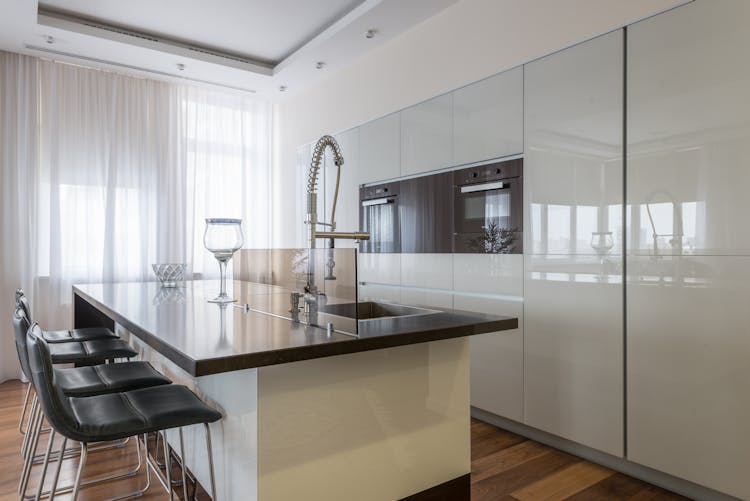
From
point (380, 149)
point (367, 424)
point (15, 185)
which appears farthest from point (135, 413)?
point (15, 185)

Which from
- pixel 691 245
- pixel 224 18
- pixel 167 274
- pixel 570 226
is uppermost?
pixel 224 18

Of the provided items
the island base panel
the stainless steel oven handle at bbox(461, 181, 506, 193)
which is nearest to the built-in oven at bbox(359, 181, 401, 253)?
the stainless steel oven handle at bbox(461, 181, 506, 193)

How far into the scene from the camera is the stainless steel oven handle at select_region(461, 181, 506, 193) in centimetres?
303

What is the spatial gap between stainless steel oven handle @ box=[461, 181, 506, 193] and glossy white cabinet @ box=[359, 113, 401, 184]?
749 mm

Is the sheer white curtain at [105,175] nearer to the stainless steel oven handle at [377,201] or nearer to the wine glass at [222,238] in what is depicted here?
the stainless steel oven handle at [377,201]

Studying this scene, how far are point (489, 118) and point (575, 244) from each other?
0.98 metres

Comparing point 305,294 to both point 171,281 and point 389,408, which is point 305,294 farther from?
point 171,281

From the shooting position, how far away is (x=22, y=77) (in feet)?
14.4

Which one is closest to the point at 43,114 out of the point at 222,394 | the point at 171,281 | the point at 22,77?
the point at 22,77

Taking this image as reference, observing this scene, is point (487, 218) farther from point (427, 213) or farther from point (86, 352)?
point (86, 352)

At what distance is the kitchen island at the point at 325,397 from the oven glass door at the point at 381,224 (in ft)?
6.41

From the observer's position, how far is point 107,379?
2133 millimetres

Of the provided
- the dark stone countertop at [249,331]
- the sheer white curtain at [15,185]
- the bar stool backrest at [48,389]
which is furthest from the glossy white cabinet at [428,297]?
the sheer white curtain at [15,185]

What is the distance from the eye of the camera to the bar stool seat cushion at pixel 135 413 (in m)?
1.53
